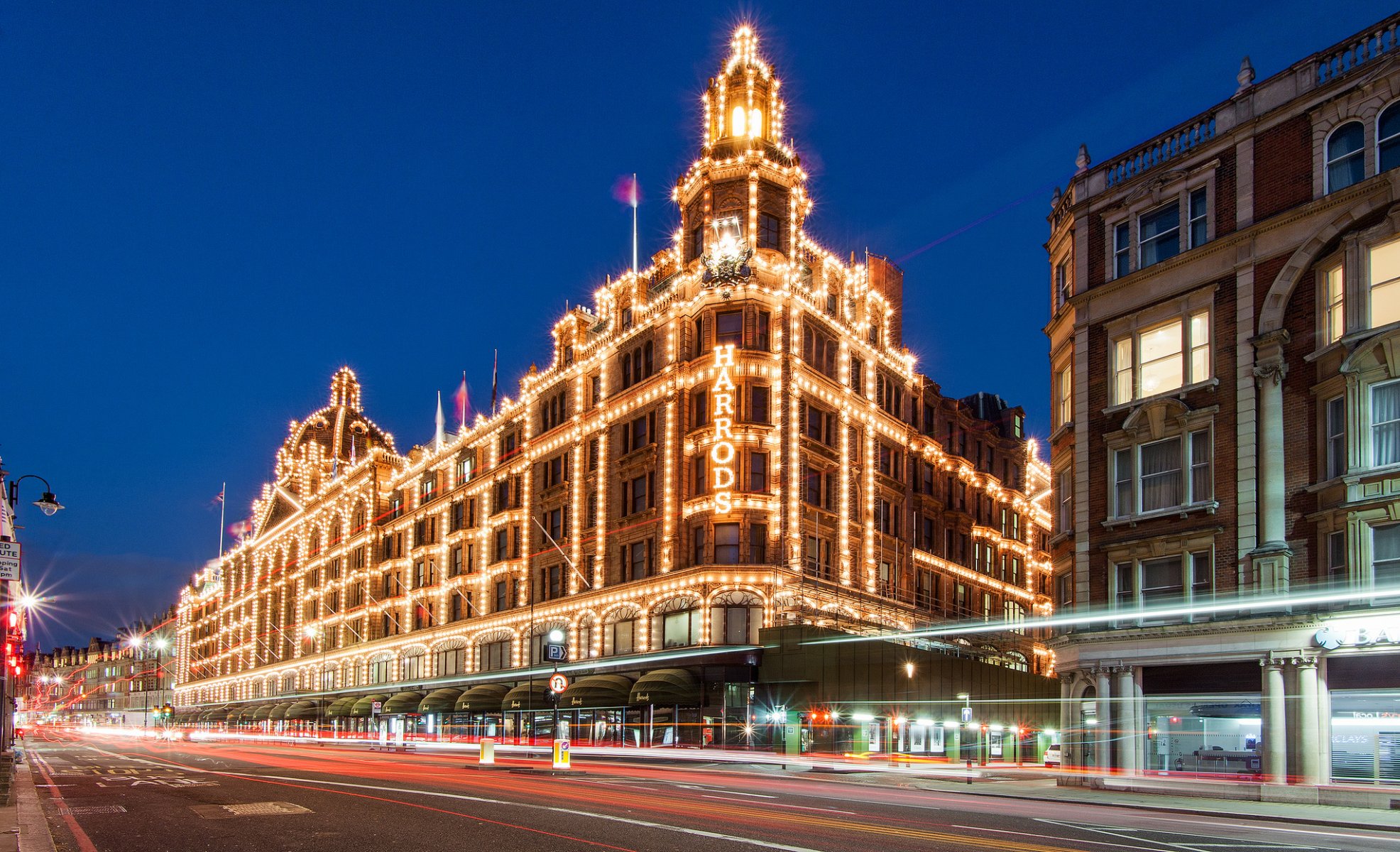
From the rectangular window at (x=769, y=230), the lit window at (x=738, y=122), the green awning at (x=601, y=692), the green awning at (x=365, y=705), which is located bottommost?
the green awning at (x=365, y=705)

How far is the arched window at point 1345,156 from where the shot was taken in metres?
28.9

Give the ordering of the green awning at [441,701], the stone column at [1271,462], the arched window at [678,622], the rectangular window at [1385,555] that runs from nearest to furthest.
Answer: the rectangular window at [1385,555], the stone column at [1271,462], the arched window at [678,622], the green awning at [441,701]

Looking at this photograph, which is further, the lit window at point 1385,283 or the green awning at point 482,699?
the green awning at point 482,699

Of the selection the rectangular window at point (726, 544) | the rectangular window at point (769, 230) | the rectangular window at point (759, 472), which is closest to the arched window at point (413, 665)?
the rectangular window at point (726, 544)

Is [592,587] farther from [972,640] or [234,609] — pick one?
[234,609]

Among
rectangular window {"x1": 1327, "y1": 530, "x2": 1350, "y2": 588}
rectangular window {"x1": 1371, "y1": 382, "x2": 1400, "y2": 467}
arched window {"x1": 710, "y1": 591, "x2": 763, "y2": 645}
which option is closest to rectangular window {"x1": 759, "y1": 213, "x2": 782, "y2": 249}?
arched window {"x1": 710, "y1": 591, "x2": 763, "y2": 645}

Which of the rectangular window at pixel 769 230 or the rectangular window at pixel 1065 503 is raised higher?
the rectangular window at pixel 769 230

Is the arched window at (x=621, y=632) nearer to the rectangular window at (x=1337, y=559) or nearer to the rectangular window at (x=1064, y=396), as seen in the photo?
the rectangular window at (x=1064, y=396)

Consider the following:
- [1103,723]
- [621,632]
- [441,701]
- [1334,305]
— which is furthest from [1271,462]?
[441,701]

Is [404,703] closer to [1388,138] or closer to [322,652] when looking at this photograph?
[322,652]

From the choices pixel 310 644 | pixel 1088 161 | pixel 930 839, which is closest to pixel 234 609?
pixel 310 644

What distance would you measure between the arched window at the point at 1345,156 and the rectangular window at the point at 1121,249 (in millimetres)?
6030

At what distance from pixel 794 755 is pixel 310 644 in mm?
73891

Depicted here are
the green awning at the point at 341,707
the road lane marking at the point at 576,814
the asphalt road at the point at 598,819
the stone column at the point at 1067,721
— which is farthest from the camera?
the green awning at the point at 341,707
